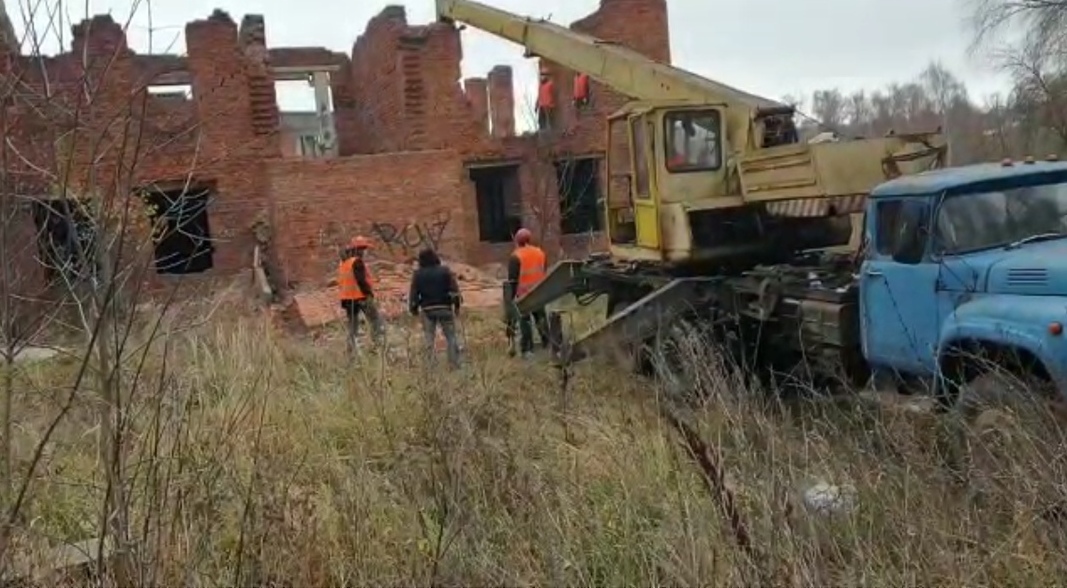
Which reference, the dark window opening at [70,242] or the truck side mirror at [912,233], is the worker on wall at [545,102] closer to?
the truck side mirror at [912,233]

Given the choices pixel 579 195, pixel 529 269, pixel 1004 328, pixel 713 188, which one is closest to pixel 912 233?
pixel 1004 328

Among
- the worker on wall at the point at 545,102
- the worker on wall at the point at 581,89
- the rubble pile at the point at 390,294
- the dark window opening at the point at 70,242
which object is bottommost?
the rubble pile at the point at 390,294

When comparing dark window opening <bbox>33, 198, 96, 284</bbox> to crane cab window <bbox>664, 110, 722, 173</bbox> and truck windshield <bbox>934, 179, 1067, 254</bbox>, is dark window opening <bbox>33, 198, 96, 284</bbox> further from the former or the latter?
crane cab window <bbox>664, 110, 722, 173</bbox>

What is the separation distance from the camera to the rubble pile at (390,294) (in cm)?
1534

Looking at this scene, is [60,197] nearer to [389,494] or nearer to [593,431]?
[389,494]

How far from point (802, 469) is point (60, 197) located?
2964mm

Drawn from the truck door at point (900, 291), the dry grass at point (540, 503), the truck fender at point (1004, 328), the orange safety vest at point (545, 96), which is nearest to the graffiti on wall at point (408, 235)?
the orange safety vest at point (545, 96)

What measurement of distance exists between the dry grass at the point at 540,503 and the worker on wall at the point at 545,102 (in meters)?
14.4

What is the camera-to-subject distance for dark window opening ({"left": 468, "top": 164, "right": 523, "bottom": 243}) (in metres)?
23.5

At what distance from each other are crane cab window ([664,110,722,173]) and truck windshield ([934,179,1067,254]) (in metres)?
3.39

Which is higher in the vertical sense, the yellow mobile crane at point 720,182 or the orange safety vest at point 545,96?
the orange safety vest at point 545,96

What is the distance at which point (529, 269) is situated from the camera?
1222cm

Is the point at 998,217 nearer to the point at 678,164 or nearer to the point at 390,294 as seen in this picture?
the point at 678,164

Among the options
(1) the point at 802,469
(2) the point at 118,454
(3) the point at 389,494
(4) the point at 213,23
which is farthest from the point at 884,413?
(4) the point at 213,23
